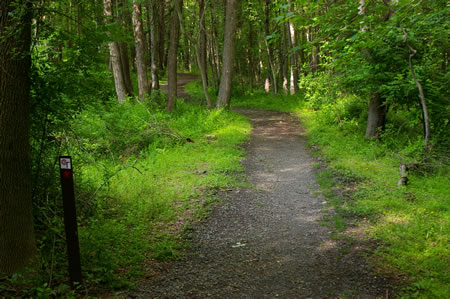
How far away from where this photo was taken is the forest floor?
417 cm

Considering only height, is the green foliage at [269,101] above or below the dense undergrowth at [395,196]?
above

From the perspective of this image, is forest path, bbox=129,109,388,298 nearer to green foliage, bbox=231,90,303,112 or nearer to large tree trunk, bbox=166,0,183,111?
large tree trunk, bbox=166,0,183,111

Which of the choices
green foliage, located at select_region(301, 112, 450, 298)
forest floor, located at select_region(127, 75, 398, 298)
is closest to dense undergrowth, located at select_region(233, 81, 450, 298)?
green foliage, located at select_region(301, 112, 450, 298)

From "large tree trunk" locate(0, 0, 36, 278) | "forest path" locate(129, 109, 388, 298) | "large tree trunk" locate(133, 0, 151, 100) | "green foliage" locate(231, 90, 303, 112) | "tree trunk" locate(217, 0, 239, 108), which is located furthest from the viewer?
"green foliage" locate(231, 90, 303, 112)

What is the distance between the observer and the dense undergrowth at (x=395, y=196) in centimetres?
441

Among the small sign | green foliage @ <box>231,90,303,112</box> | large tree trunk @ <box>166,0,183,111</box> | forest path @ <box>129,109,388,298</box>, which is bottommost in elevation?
forest path @ <box>129,109,388,298</box>

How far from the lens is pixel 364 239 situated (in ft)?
17.5

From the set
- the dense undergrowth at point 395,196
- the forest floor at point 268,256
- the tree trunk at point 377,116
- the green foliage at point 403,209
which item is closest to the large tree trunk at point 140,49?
the dense undergrowth at point 395,196

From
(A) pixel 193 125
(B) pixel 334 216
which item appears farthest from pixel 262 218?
(A) pixel 193 125

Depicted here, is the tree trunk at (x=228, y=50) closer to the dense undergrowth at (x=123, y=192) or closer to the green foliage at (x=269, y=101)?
the dense undergrowth at (x=123, y=192)

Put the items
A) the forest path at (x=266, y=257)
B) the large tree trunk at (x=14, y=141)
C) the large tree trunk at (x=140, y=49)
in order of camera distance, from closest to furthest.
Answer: the large tree trunk at (x=14, y=141)
the forest path at (x=266, y=257)
the large tree trunk at (x=140, y=49)

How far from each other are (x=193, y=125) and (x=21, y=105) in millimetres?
11172

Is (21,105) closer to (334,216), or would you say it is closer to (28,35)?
(28,35)

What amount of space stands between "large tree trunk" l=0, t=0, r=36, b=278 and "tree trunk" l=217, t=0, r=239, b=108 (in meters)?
13.6
